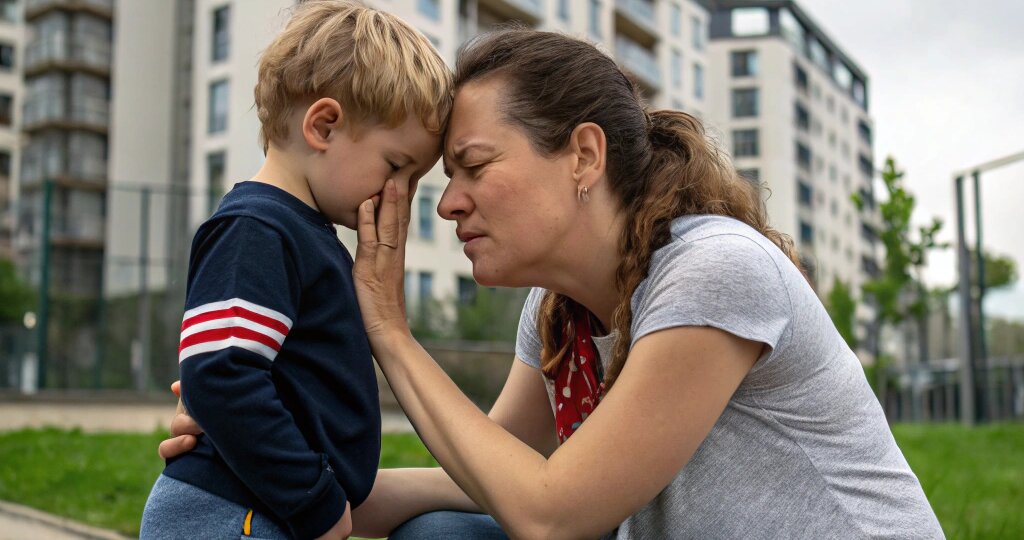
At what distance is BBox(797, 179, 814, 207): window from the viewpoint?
54281 mm

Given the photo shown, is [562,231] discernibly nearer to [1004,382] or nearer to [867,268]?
[1004,382]

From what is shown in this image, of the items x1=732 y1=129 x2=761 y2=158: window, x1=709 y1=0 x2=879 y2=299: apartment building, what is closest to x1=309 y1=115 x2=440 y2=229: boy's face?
x1=709 y1=0 x2=879 y2=299: apartment building

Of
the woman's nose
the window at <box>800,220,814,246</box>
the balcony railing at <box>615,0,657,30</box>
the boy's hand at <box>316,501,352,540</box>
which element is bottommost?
the boy's hand at <box>316,501,352,540</box>

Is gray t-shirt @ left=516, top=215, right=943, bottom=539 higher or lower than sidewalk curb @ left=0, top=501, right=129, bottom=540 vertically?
higher

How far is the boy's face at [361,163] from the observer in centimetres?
200

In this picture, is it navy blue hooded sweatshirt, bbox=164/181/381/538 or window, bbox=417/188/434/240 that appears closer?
navy blue hooded sweatshirt, bbox=164/181/381/538

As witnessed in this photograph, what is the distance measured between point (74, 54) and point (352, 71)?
35567 millimetres

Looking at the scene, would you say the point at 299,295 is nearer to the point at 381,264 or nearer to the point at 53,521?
the point at 381,264

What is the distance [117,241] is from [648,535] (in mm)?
14348

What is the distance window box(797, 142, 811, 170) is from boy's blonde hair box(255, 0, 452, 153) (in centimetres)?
5498

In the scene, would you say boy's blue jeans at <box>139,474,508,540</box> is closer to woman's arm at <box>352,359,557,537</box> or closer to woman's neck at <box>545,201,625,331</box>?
woman's arm at <box>352,359,557,537</box>

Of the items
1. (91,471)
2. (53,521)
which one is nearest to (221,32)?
(91,471)

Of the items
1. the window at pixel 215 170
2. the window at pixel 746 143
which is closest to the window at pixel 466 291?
the window at pixel 215 170

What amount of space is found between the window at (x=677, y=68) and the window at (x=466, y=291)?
84.7 feet
